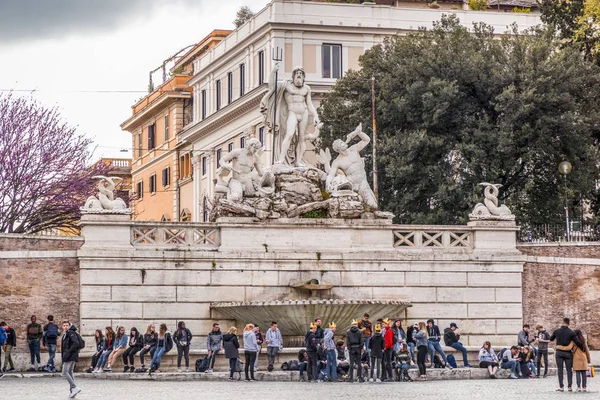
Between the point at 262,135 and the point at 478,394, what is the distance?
37701 millimetres

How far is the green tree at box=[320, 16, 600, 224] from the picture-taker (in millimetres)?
53312

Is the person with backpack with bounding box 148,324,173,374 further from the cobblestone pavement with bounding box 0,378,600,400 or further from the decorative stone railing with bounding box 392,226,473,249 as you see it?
the decorative stone railing with bounding box 392,226,473,249

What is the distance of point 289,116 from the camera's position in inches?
1736

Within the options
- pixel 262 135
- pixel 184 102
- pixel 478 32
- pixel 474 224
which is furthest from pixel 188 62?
pixel 474 224

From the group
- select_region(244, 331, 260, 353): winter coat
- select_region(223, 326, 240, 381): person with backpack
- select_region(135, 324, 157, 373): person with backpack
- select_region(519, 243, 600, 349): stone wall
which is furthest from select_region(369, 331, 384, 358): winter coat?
select_region(519, 243, 600, 349): stone wall

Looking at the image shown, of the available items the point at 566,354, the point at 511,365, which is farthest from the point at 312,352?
the point at 566,354

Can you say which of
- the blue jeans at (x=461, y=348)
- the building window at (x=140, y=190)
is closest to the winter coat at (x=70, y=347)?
the blue jeans at (x=461, y=348)

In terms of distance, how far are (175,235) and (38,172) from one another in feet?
59.2

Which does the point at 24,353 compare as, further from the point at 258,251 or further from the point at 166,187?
the point at 166,187

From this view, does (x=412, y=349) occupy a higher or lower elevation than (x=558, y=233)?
lower

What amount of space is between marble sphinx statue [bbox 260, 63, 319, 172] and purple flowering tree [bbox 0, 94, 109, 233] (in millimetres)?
14930

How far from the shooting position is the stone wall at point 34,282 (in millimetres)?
40969

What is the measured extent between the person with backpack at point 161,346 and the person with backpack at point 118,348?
35.2 inches

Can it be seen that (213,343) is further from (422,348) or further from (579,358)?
(579,358)
